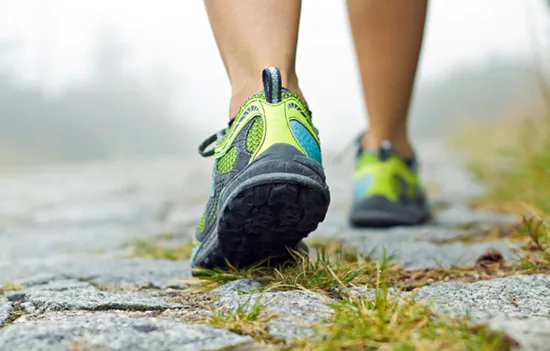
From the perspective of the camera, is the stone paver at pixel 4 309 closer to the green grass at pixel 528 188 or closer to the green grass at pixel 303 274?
the green grass at pixel 303 274

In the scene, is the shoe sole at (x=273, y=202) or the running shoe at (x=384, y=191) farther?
the running shoe at (x=384, y=191)

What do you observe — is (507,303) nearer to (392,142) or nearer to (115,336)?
(115,336)

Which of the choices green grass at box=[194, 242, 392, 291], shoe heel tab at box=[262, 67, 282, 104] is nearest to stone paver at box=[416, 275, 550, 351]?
green grass at box=[194, 242, 392, 291]

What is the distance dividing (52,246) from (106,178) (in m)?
3.04

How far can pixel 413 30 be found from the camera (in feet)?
6.36

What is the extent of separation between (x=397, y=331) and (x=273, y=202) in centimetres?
34

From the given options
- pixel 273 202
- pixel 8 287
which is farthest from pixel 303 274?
pixel 8 287

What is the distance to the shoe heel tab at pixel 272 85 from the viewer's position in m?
1.17

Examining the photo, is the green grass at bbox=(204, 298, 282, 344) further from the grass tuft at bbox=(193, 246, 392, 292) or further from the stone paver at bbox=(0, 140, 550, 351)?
the grass tuft at bbox=(193, 246, 392, 292)

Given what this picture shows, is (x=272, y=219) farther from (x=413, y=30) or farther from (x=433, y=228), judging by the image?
(x=433, y=228)

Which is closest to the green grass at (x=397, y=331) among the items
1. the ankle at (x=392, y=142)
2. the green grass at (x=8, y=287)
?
the green grass at (x=8, y=287)

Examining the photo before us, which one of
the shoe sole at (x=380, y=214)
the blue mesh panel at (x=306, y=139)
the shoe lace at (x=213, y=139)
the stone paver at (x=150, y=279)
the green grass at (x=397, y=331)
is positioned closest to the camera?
the green grass at (x=397, y=331)

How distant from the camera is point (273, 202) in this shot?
1061 mm

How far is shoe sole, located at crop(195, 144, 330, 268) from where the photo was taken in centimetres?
106
